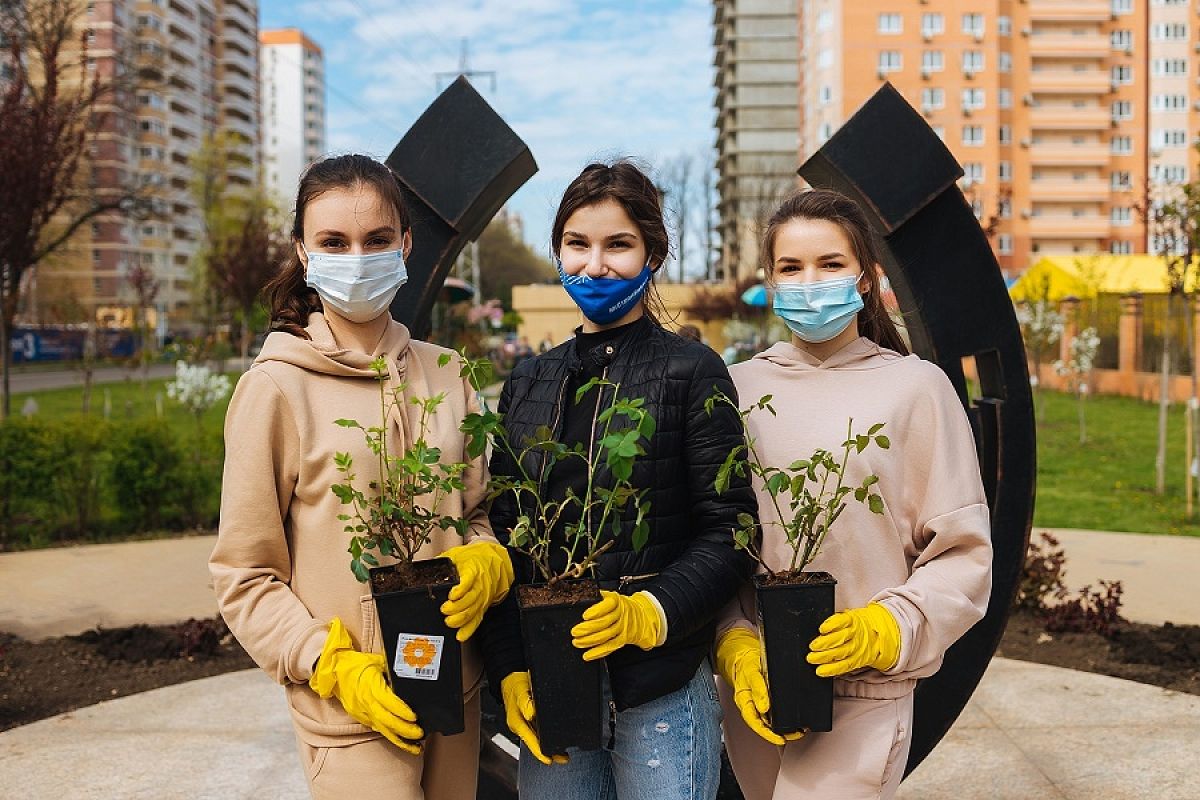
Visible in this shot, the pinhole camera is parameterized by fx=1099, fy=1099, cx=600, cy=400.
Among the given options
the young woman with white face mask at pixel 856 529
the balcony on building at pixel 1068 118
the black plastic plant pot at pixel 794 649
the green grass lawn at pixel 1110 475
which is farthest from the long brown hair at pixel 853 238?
the balcony on building at pixel 1068 118

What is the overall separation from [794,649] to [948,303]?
68.0 inches

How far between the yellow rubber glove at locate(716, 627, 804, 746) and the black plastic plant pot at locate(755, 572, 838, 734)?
0.03m

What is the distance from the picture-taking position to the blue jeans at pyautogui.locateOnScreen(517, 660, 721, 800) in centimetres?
214

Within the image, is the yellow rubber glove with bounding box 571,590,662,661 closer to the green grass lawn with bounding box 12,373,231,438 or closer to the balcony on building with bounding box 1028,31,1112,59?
the green grass lawn with bounding box 12,373,231,438

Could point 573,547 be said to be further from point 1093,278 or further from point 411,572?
point 1093,278

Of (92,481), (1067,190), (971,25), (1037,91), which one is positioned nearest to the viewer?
(92,481)

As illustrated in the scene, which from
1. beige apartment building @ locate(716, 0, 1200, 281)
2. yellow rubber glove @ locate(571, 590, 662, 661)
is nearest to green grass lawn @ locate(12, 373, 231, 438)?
yellow rubber glove @ locate(571, 590, 662, 661)

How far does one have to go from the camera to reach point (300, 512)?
7.13ft

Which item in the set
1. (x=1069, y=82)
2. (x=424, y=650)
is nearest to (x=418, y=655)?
(x=424, y=650)

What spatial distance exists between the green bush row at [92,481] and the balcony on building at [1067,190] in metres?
62.9

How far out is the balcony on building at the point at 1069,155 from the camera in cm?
6450

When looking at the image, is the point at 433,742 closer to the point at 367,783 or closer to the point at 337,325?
the point at 367,783

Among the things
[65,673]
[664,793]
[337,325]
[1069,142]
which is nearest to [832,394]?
[664,793]

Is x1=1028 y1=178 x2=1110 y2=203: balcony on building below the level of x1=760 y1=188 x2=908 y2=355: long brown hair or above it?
above
